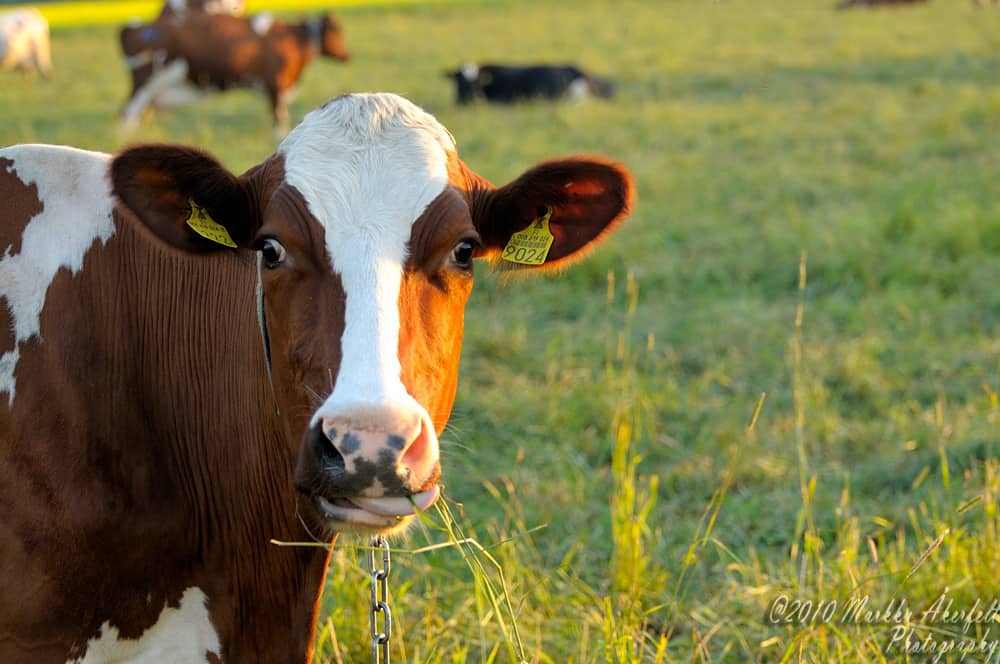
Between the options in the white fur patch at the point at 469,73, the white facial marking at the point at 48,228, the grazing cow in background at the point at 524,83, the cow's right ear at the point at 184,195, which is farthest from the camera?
the grazing cow in background at the point at 524,83

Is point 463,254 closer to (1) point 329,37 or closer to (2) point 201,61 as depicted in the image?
(2) point 201,61

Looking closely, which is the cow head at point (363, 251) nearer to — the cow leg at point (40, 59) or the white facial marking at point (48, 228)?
the white facial marking at point (48, 228)

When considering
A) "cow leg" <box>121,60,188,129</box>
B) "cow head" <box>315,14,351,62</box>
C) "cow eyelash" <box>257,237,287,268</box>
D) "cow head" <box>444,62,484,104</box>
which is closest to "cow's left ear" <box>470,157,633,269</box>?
"cow eyelash" <box>257,237,287,268</box>

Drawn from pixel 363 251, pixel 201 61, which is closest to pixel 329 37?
pixel 201 61

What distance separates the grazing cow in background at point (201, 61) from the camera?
1456 cm

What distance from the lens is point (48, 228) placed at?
9.45 ft

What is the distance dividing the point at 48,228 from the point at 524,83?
44.7 ft

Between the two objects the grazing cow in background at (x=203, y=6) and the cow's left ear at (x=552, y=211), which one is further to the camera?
the grazing cow in background at (x=203, y=6)

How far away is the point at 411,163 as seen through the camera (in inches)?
103

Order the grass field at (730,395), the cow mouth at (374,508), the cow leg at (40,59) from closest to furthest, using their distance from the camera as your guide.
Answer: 1. the cow mouth at (374,508)
2. the grass field at (730,395)
3. the cow leg at (40,59)

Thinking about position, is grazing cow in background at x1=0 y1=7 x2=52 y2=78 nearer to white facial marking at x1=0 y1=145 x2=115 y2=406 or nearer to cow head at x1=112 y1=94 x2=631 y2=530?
white facial marking at x1=0 y1=145 x2=115 y2=406

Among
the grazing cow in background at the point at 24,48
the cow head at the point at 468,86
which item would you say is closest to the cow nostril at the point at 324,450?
the cow head at the point at 468,86

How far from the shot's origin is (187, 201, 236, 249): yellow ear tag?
2.71 meters

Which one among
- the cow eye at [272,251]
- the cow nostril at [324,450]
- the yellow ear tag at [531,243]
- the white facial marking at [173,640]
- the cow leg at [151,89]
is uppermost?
the cow eye at [272,251]
